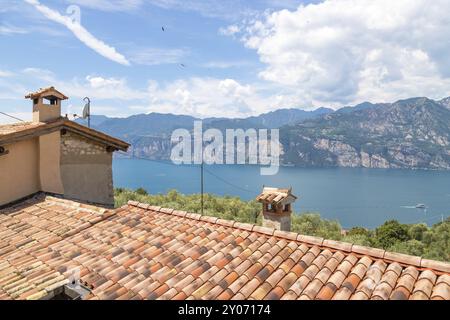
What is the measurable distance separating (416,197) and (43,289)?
171948mm

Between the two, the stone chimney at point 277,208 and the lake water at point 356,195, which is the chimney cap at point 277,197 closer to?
the stone chimney at point 277,208

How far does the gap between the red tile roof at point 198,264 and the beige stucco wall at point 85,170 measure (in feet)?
15.0

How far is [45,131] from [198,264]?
9197 mm

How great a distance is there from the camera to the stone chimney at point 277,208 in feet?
28.6

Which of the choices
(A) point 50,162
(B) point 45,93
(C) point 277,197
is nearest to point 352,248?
(C) point 277,197

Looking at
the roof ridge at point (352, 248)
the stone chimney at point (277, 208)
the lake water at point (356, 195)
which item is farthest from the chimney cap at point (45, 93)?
the lake water at point (356, 195)

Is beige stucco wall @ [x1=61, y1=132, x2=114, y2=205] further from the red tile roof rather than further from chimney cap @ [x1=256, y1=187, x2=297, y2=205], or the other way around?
chimney cap @ [x1=256, y1=187, x2=297, y2=205]

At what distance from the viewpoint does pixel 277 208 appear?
8820 millimetres

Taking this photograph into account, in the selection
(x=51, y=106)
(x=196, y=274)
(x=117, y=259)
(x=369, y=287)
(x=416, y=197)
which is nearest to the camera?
(x=369, y=287)

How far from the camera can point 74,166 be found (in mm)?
13578

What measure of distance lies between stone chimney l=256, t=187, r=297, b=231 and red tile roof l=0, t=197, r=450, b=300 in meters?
1.37

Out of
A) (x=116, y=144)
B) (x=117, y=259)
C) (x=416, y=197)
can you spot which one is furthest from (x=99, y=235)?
(x=416, y=197)

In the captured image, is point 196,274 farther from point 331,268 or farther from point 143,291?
point 331,268

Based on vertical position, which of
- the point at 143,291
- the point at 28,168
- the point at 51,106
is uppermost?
the point at 51,106
